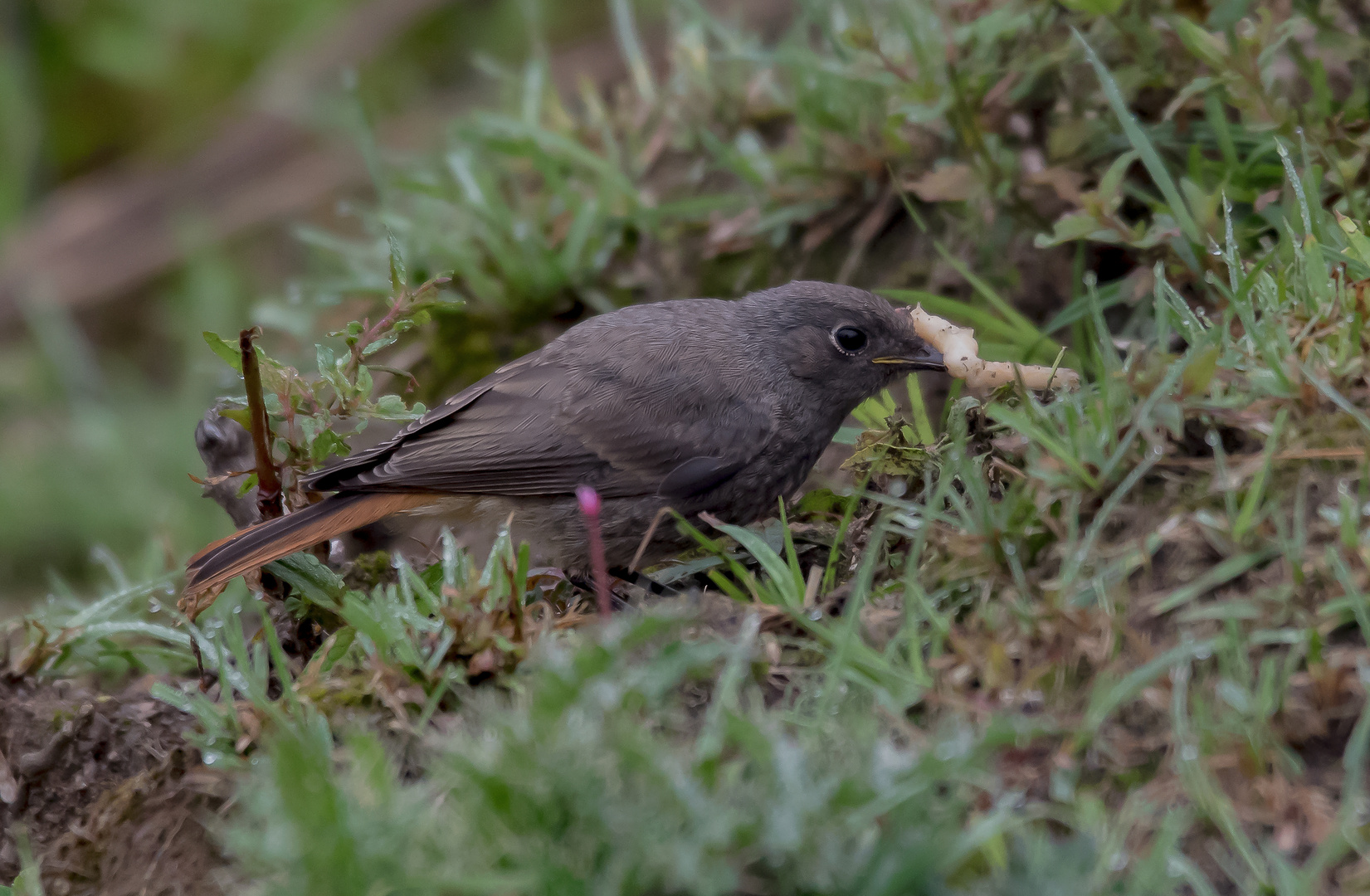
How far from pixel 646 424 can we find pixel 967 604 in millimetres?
1348

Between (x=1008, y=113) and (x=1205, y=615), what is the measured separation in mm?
2445

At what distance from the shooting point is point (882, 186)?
4676mm

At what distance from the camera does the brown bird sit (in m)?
3.69

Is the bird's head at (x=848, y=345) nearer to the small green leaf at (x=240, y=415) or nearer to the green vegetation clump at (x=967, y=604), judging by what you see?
the green vegetation clump at (x=967, y=604)

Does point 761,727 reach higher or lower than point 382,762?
lower

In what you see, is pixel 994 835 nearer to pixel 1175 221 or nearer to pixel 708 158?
pixel 1175 221

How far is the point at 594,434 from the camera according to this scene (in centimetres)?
376

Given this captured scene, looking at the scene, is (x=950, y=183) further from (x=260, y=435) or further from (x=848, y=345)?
(x=260, y=435)

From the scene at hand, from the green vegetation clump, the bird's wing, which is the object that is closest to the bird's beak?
the green vegetation clump

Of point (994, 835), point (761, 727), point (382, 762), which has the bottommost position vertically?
point (994, 835)

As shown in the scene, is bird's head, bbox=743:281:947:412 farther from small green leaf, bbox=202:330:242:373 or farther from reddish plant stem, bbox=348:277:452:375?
small green leaf, bbox=202:330:242:373

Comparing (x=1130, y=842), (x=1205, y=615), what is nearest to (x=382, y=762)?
(x=1130, y=842)

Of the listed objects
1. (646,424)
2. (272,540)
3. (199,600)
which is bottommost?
(646,424)

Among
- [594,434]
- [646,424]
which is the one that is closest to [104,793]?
[594,434]
